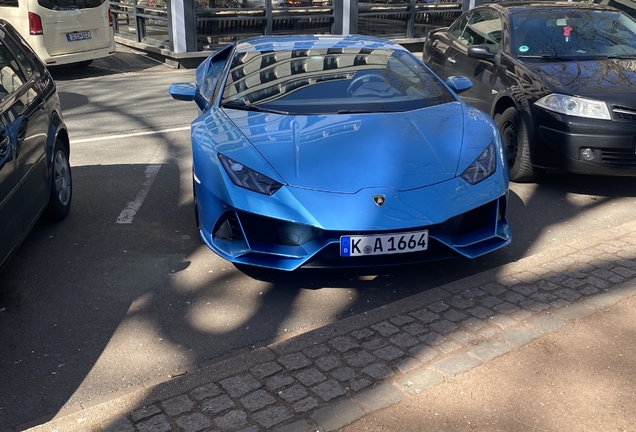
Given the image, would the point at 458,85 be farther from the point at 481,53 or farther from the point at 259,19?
the point at 259,19

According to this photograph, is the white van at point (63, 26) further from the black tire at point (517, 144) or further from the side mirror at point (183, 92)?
the black tire at point (517, 144)

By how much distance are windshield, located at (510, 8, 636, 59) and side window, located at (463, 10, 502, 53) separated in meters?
0.25

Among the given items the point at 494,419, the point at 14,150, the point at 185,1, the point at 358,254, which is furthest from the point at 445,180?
the point at 185,1

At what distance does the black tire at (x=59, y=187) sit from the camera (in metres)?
5.34

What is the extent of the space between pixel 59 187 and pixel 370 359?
126 inches

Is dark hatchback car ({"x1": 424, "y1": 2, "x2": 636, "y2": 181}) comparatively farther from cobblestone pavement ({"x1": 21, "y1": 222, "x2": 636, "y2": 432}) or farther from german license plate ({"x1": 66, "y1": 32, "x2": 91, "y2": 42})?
german license plate ({"x1": 66, "y1": 32, "x2": 91, "y2": 42})

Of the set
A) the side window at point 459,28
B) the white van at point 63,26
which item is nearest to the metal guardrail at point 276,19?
the white van at point 63,26

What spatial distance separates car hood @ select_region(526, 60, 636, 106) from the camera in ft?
19.0

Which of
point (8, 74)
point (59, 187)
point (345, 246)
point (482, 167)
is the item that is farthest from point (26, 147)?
point (482, 167)

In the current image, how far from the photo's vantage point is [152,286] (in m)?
4.42

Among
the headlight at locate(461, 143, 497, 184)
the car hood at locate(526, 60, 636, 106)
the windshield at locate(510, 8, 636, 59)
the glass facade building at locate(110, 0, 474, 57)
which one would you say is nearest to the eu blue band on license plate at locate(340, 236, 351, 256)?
the headlight at locate(461, 143, 497, 184)

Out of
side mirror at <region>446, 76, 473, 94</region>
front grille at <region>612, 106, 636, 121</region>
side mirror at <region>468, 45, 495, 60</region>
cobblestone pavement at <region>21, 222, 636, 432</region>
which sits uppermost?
side mirror at <region>468, 45, 495, 60</region>

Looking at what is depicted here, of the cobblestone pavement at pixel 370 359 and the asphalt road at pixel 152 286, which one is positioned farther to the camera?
the asphalt road at pixel 152 286

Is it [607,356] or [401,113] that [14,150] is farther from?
[607,356]
